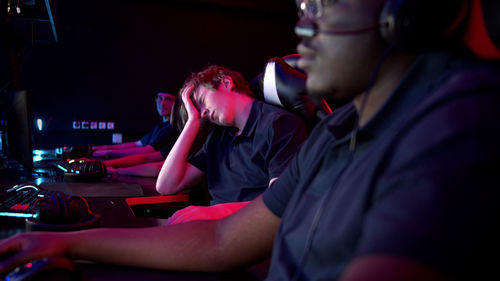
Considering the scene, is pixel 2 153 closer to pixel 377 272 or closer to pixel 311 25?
pixel 311 25

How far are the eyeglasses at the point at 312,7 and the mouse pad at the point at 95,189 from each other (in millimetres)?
1065

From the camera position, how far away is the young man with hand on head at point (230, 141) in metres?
1.57

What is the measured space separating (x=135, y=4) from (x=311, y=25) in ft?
13.7

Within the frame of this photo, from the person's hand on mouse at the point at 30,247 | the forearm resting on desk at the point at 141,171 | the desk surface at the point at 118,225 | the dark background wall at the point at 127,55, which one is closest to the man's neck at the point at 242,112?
the desk surface at the point at 118,225

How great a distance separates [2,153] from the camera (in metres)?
2.13

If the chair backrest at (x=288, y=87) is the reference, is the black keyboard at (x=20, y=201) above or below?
below

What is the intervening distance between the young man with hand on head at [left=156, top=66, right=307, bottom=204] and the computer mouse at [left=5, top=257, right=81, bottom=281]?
997 millimetres

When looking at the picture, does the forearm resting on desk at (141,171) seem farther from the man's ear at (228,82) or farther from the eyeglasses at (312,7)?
the eyeglasses at (312,7)

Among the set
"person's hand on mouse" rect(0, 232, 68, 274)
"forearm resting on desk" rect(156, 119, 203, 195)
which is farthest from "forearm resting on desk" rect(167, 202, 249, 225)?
"forearm resting on desk" rect(156, 119, 203, 195)

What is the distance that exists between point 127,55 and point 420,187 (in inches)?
174

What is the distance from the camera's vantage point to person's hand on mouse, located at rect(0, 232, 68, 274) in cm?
67

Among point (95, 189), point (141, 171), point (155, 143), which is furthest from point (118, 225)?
point (155, 143)

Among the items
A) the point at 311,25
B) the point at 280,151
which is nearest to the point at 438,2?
the point at 311,25

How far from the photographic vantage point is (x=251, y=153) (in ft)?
5.50
